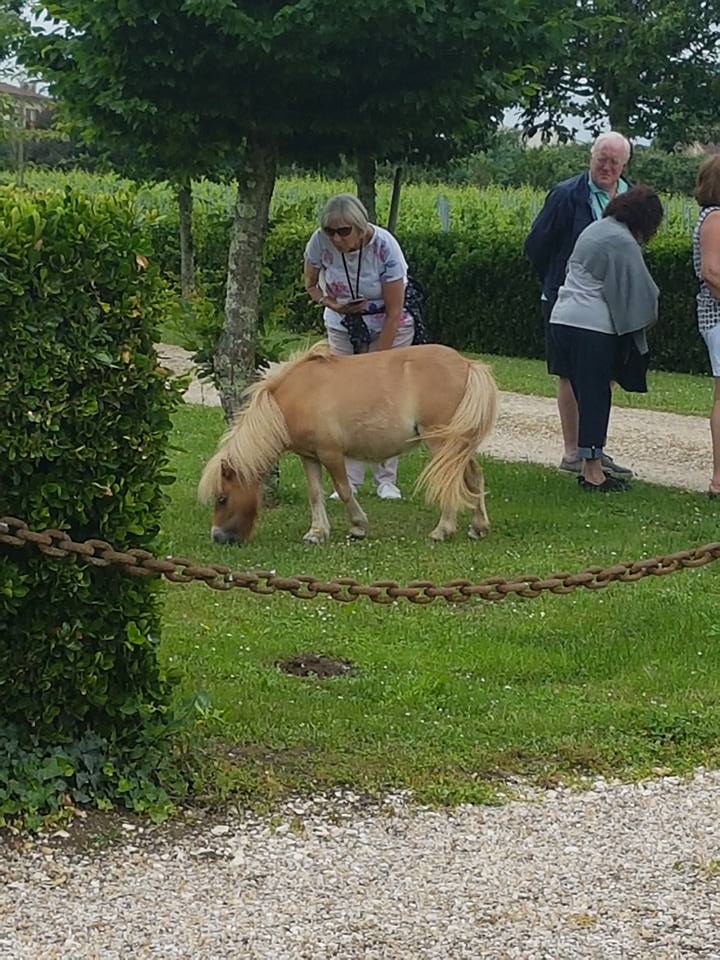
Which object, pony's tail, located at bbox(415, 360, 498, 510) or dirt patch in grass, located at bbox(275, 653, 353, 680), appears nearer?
dirt patch in grass, located at bbox(275, 653, 353, 680)

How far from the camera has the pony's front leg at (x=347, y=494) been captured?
→ 8109mm

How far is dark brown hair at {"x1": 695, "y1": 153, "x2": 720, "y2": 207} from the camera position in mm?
8945

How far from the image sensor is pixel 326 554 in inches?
311

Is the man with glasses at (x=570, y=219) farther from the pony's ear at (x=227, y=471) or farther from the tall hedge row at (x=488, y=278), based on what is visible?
the tall hedge row at (x=488, y=278)

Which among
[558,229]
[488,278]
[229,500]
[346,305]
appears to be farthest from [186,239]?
[229,500]

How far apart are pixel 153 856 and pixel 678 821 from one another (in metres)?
1.56

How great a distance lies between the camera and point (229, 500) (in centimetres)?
795

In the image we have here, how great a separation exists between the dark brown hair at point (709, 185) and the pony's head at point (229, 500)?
10.9ft

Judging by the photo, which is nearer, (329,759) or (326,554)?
(329,759)

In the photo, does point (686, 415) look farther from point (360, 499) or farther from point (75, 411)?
point (75, 411)

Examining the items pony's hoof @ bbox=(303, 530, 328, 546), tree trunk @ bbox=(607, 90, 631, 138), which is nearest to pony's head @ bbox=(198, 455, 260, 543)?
pony's hoof @ bbox=(303, 530, 328, 546)

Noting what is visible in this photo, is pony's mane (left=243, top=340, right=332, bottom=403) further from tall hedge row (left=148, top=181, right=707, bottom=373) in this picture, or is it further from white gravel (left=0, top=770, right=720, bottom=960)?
tall hedge row (left=148, top=181, right=707, bottom=373)

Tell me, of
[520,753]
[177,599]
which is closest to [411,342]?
[177,599]

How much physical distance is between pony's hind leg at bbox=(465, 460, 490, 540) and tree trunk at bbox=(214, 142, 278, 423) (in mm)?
1663
